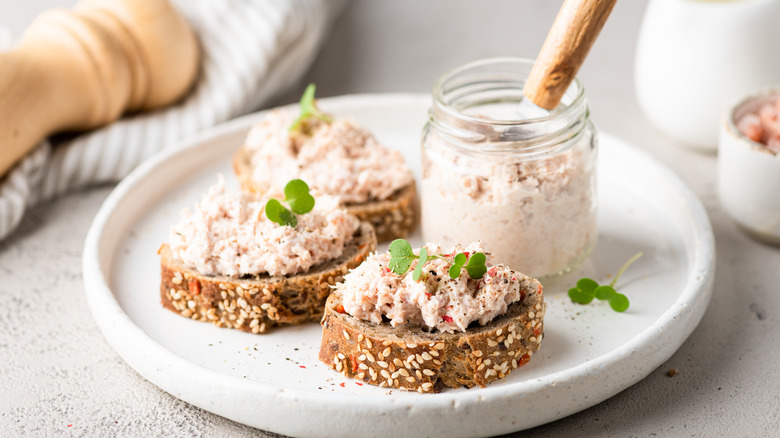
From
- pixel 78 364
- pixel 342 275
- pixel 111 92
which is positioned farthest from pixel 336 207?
pixel 111 92

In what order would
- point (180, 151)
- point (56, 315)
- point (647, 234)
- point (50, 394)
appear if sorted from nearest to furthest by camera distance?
1. point (50, 394)
2. point (56, 315)
3. point (647, 234)
4. point (180, 151)

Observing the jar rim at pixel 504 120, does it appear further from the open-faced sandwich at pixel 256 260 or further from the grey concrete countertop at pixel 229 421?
the grey concrete countertop at pixel 229 421

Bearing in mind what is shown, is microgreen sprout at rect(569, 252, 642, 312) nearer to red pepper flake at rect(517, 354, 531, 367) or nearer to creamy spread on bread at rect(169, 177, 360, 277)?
red pepper flake at rect(517, 354, 531, 367)

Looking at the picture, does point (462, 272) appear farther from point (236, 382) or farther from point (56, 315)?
point (56, 315)

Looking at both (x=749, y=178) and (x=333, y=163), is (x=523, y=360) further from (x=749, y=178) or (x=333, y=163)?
(x=749, y=178)

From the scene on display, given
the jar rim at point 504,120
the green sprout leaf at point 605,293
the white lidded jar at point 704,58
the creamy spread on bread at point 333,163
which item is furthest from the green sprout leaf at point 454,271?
the white lidded jar at point 704,58
